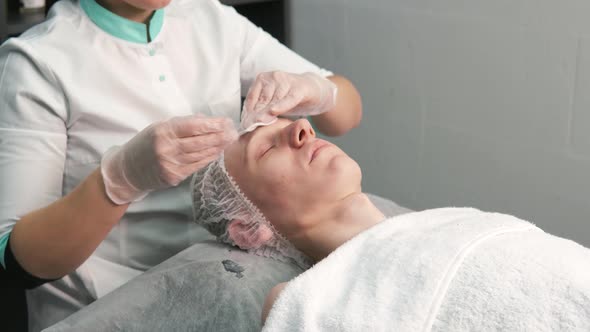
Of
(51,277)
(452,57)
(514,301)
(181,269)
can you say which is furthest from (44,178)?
(452,57)

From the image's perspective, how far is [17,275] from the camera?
1453mm

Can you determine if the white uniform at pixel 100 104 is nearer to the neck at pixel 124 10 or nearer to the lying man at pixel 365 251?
the neck at pixel 124 10

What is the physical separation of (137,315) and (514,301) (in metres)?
0.62

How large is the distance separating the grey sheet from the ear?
3 centimetres

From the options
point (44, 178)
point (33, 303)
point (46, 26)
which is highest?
point (46, 26)

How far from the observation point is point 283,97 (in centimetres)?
156

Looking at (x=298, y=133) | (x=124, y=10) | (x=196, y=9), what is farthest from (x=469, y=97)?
(x=124, y=10)

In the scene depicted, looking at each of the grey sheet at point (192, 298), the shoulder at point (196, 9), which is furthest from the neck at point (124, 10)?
the grey sheet at point (192, 298)

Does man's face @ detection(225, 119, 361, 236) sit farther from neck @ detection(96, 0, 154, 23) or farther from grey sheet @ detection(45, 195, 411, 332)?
neck @ detection(96, 0, 154, 23)

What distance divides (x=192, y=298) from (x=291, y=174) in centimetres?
28

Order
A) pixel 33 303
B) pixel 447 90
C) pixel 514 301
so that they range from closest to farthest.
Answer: pixel 514 301
pixel 33 303
pixel 447 90

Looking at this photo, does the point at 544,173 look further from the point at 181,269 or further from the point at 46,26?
the point at 46,26

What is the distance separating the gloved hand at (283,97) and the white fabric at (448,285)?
348 millimetres

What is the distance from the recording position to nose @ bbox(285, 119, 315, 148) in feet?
4.75
